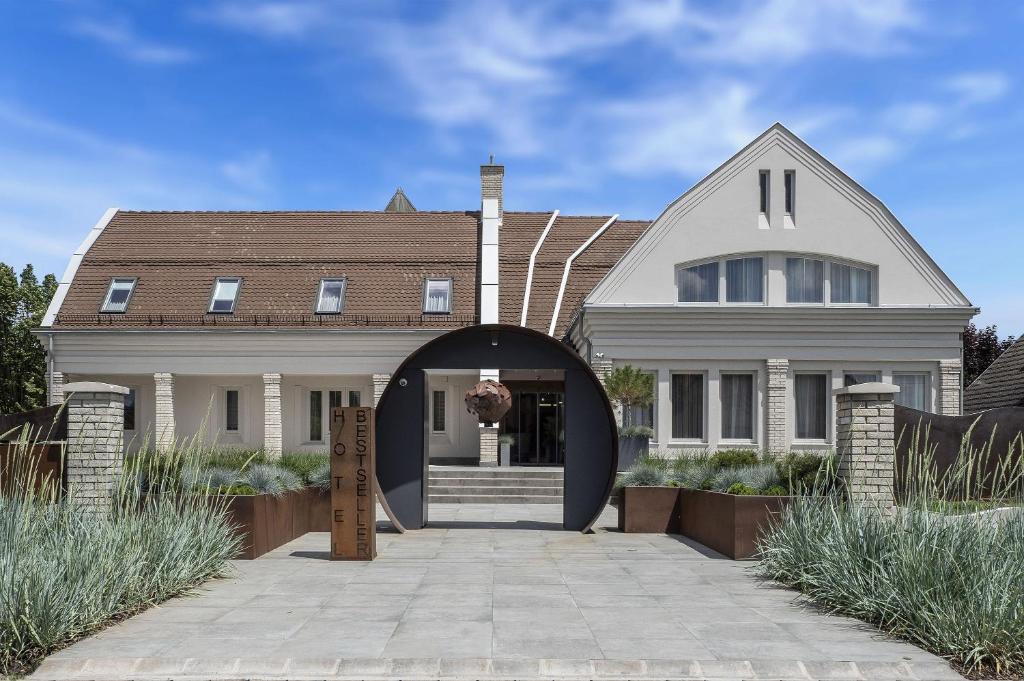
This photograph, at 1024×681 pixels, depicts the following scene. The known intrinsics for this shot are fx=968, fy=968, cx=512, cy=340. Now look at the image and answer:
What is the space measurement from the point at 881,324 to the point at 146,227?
917 inches

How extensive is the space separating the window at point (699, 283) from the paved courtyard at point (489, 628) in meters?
13.4

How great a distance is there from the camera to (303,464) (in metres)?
17.2

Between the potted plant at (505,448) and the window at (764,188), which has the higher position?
the window at (764,188)

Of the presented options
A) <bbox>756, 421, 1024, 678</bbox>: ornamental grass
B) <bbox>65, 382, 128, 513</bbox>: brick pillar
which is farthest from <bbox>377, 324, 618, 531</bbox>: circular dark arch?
<bbox>756, 421, 1024, 678</bbox>: ornamental grass

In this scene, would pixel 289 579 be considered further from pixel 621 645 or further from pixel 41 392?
pixel 41 392

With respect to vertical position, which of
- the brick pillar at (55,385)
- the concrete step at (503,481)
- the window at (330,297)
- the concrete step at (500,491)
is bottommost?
the concrete step at (500,491)

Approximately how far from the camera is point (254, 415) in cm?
3008

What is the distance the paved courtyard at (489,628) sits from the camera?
24.5ft

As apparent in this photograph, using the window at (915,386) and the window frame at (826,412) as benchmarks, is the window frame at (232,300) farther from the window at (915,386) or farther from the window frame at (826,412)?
the window at (915,386)

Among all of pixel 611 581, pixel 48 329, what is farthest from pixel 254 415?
pixel 611 581

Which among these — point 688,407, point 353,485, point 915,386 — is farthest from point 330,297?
point 353,485

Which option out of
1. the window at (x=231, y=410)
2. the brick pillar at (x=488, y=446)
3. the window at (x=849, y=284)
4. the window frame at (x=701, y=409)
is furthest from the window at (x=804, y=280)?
the window at (x=231, y=410)

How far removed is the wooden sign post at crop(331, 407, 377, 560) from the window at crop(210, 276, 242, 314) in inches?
675

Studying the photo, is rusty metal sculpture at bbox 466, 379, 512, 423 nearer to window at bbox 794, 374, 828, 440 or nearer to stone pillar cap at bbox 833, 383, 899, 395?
window at bbox 794, 374, 828, 440
